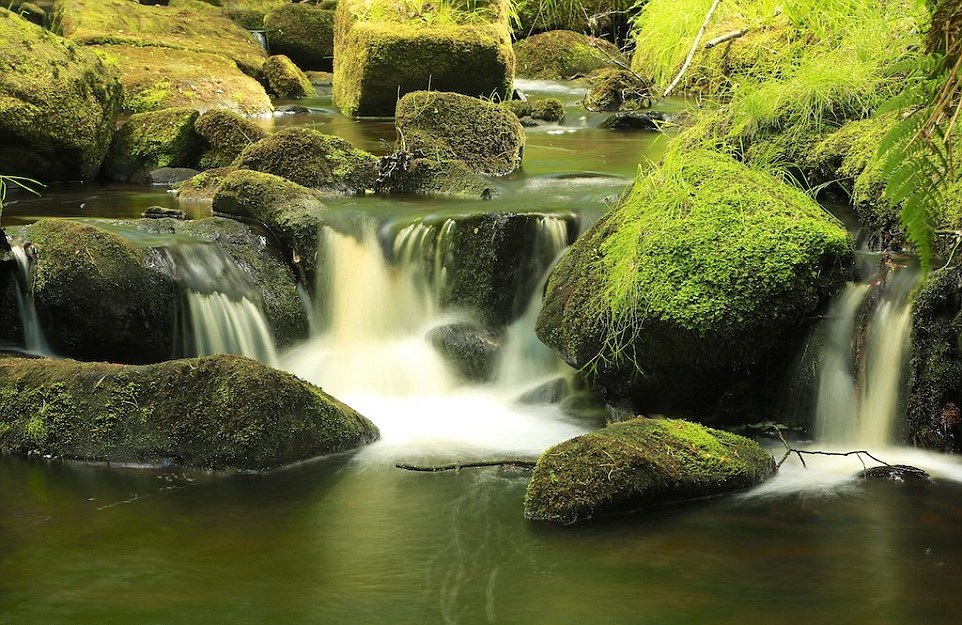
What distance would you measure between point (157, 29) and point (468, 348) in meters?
14.0

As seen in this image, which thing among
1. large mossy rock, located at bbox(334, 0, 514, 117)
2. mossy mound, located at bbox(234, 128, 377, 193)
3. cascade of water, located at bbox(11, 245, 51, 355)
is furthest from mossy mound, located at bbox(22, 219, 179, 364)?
large mossy rock, located at bbox(334, 0, 514, 117)

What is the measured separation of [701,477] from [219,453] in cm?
222

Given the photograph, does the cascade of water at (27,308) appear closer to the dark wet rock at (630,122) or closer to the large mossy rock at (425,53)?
the large mossy rock at (425,53)

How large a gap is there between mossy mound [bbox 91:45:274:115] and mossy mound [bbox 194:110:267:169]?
12.2 ft

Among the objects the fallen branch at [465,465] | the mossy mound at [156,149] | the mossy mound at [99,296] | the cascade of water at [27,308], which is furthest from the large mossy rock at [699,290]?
the mossy mound at [156,149]

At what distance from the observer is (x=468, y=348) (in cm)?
689

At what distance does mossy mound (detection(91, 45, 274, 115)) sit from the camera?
14.0 metres

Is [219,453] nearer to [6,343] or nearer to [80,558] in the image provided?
[80,558]

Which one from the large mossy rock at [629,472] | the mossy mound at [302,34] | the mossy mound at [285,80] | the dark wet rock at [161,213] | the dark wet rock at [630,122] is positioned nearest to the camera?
the large mossy rock at [629,472]

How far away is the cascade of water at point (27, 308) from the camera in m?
6.54

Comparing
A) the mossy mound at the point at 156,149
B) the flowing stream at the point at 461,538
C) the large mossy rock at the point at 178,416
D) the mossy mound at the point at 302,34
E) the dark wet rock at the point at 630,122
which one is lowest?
the flowing stream at the point at 461,538

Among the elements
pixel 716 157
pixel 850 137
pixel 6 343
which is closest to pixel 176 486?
pixel 6 343

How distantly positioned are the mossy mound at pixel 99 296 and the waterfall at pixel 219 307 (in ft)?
0.48

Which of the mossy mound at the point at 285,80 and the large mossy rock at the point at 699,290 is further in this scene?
the mossy mound at the point at 285,80
